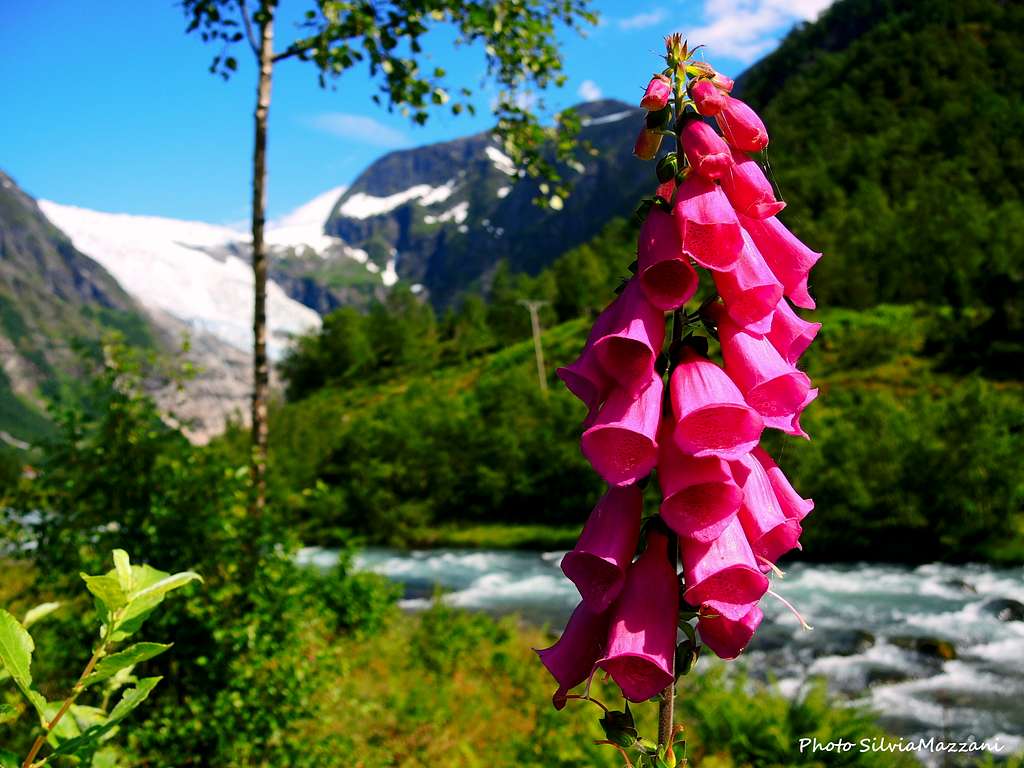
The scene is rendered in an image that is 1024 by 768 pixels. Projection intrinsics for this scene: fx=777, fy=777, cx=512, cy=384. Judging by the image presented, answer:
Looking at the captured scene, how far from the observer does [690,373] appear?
1687 millimetres

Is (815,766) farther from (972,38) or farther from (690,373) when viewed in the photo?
(972,38)

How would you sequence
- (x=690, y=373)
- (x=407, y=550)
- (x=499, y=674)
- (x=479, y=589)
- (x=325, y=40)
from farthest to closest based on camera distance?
(x=407, y=550)
(x=479, y=589)
(x=499, y=674)
(x=325, y=40)
(x=690, y=373)

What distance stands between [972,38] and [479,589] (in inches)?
5240

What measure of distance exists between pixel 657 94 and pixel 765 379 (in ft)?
2.22

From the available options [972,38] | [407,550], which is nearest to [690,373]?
[407,550]

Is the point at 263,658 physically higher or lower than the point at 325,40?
lower

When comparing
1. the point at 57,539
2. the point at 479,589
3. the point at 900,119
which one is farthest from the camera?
the point at 900,119

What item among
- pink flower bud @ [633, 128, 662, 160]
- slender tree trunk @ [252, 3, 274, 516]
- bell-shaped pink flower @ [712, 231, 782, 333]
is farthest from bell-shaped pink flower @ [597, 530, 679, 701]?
slender tree trunk @ [252, 3, 274, 516]

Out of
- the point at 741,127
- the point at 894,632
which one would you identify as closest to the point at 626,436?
the point at 741,127

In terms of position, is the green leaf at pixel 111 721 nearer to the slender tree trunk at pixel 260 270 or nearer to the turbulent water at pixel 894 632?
the slender tree trunk at pixel 260 270

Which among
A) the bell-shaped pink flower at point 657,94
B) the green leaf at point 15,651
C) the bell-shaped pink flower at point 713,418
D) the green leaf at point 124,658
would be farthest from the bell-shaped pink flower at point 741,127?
the green leaf at point 15,651

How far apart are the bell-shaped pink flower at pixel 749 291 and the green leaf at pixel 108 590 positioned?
143cm

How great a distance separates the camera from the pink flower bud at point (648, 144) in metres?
1.81

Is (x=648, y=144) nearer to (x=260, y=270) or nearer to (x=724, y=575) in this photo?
(x=724, y=575)
